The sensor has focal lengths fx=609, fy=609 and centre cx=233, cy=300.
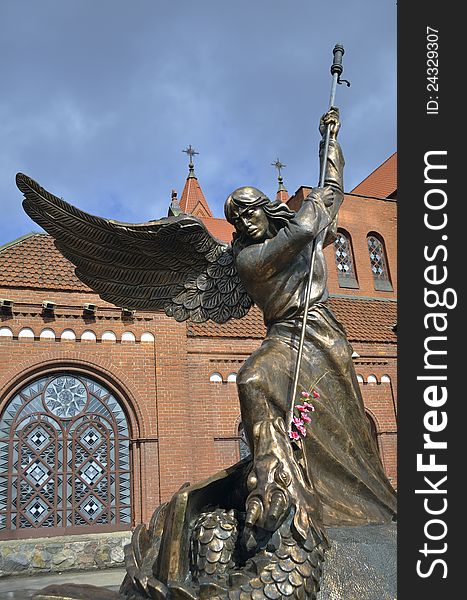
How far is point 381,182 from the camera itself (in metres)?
27.9

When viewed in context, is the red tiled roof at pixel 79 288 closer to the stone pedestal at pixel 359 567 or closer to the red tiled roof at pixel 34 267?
the red tiled roof at pixel 34 267

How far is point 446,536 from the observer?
2.50m

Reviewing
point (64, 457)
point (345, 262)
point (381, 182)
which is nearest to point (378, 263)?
point (345, 262)

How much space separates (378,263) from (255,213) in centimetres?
1863

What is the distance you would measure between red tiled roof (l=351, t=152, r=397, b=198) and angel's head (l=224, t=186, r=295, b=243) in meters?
23.1

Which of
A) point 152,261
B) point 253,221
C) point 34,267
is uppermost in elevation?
point 34,267

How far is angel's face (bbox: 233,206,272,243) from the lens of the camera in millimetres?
3518

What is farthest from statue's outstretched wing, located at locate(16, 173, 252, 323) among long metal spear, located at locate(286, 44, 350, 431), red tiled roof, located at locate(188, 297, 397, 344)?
red tiled roof, located at locate(188, 297, 397, 344)

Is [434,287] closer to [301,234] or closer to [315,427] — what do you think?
[301,234]

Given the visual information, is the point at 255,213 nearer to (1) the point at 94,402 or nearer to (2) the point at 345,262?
(1) the point at 94,402

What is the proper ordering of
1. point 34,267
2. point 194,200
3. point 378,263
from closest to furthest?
point 34,267 → point 378,263 → point 194,200

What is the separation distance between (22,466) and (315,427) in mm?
10101

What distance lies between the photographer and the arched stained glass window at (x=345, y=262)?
65.1 feet

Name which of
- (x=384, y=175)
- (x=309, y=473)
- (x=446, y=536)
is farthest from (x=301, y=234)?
(x=384, y=175)
